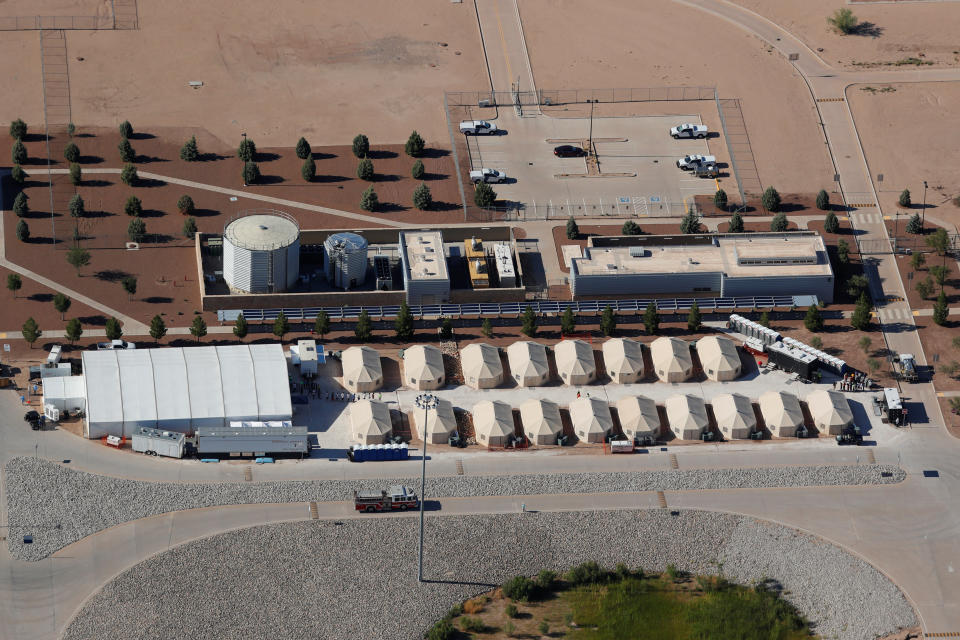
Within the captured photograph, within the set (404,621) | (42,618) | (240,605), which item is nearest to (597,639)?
(404,621)

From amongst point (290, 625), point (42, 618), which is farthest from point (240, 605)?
point (42, 618)

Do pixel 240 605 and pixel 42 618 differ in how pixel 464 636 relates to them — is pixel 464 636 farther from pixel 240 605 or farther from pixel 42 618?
pixel 42 618

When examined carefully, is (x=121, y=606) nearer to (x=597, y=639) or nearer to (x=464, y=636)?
(x=464, y=636)

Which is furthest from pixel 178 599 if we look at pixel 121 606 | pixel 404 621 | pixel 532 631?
pixel 532 631

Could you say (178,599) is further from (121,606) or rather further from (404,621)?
(404,621)

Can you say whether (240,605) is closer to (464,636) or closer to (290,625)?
(290,625)
